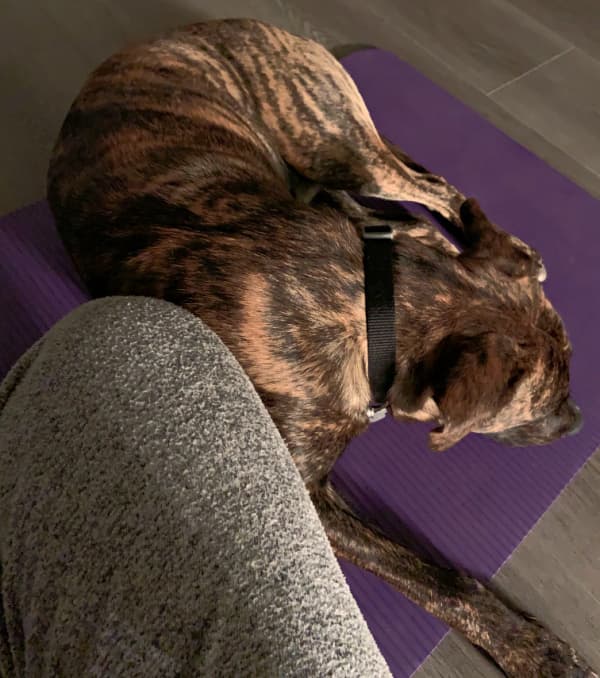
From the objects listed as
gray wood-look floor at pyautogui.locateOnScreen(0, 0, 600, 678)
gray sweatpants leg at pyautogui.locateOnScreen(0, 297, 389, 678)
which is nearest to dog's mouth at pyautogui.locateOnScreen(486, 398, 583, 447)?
gray sweatpants leg at pyautogui.locateOnScreen(0, 297, 389, 678)

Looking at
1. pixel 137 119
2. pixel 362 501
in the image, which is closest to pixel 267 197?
pixel 137 119

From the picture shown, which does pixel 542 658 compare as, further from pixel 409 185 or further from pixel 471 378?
pixel 409 185

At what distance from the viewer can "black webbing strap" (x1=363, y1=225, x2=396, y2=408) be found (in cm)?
117

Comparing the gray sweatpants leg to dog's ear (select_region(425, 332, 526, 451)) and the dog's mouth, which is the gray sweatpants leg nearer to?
dog's ear (select_region(425, 332, 526, 451))

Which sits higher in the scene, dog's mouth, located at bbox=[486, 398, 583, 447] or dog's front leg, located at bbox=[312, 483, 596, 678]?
dog's mouth, located at bbox=[486, 398, 583, 447]

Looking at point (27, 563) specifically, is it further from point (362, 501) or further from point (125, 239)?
point (362, 501)

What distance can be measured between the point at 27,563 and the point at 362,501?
2.94 feet

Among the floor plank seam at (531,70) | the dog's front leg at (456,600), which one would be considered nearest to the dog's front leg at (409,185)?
the floor plank seam at (531,70)

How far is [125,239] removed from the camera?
1.23m

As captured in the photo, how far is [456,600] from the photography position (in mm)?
1409

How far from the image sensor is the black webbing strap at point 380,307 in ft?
3.84

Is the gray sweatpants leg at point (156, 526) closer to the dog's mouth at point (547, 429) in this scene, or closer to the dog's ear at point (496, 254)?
the dog's ear at point (496, 254)

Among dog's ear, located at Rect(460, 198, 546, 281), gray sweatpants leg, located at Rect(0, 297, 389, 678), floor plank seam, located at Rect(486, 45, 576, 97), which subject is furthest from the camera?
floor plank seam, located at Rect(486, 45, 576, 97)

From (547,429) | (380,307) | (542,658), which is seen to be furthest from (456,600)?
(380,307)
